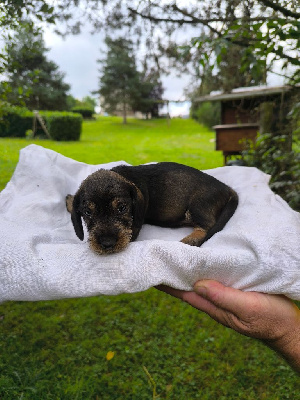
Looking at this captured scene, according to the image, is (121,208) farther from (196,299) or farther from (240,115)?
(240,115)

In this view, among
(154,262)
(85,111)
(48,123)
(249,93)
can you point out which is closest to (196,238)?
(154,262)

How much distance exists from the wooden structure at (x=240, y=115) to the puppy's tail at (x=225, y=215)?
3163mm

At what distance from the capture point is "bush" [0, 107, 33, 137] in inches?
136

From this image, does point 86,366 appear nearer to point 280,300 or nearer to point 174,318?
point 174,318

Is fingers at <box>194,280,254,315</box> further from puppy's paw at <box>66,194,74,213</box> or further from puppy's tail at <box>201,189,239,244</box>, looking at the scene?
puppy's paw at <box>66,194,74,213</box>

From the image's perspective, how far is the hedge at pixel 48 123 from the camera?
11.5 feet

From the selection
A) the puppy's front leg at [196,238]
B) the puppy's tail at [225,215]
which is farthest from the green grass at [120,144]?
the puppy's front leg at [196,238]

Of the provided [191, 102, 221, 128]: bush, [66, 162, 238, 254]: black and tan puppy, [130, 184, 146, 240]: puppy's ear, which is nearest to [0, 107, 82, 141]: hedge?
[66, 162, 238, 254]: black and tan puppy

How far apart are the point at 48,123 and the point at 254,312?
2.89m

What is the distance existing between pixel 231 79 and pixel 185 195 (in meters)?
4.06

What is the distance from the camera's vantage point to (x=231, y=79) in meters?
5.87

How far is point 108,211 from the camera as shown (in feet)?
6.73

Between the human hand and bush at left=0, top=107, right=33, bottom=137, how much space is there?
91.2 inches

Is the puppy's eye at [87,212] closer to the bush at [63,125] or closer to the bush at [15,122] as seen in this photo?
the bush at [15,122]
